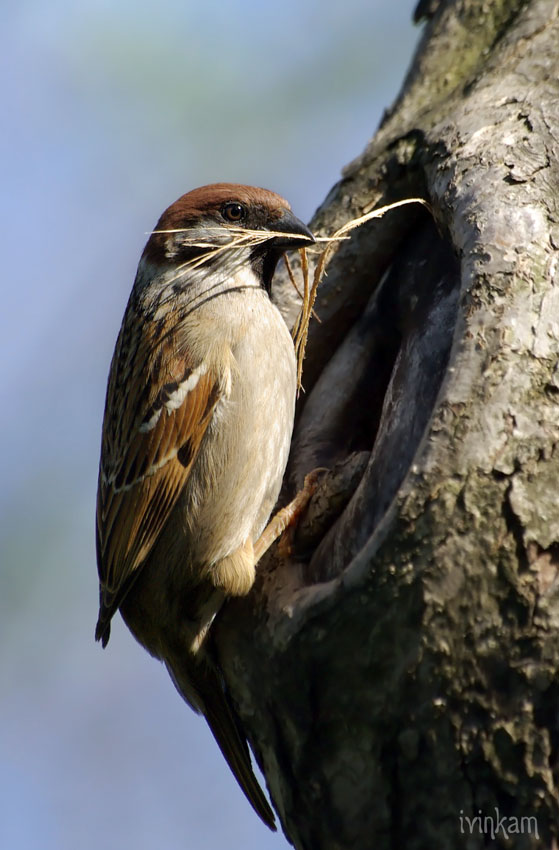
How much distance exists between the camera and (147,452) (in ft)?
13.1

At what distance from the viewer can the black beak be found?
4.26 meters

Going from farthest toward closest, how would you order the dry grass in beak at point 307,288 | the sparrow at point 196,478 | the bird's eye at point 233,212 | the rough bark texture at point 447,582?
the bird's eye at point 233,212 < the dry grass in beak at point 307,288 < the sparrow at point 196,478 < the rough bark texture at point 447,582

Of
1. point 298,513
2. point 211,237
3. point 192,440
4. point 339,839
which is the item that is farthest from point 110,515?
point 339,839

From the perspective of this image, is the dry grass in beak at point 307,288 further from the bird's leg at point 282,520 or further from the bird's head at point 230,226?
the bird's leg at point 282,520

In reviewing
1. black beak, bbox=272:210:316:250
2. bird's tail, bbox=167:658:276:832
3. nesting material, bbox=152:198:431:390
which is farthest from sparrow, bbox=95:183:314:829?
black beak, bbox=272:210:316:250

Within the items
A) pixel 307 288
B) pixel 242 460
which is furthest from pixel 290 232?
pixel 242 460

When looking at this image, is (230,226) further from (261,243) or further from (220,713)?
(220,713)

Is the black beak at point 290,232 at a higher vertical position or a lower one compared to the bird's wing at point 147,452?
higher

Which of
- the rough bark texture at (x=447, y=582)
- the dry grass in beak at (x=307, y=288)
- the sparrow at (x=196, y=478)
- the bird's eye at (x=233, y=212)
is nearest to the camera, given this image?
the rough bark texture at (x=447, y=582)

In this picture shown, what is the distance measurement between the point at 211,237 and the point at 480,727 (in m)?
2.40

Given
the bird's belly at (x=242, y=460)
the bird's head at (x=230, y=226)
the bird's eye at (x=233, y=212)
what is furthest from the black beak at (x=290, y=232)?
the bird's belly at (x=242, y=460)

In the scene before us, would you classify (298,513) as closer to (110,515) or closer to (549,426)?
(110,515)

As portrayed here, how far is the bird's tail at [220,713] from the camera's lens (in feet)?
12.7

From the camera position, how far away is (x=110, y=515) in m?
4.06
